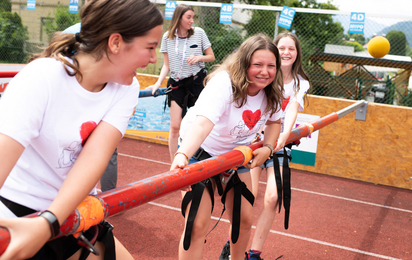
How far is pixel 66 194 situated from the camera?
3.71 ft

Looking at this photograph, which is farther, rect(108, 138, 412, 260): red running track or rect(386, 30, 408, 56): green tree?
rect(386, 30, 408, 56): green tree

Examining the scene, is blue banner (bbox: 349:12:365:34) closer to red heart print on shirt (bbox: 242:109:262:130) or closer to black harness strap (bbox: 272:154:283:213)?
black harness strap (bbox: 272:154:283:213)

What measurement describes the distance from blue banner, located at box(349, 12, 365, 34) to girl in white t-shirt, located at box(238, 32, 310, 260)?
3.39m

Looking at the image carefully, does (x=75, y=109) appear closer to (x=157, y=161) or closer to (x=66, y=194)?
(x=66, y=194)

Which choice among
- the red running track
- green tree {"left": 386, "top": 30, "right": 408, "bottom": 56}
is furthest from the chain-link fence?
green tree {"left": 386, "top": 30, "right": 408, "bottom": 56}

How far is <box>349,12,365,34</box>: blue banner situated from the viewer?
20.8ft

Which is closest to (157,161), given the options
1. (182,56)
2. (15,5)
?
(182,56)

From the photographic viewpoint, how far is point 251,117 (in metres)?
2.41

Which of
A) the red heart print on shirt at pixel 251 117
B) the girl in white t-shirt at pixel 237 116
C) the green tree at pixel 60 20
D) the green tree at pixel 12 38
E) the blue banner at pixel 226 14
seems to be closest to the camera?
the girl in white t-shirt at pixel 237 116

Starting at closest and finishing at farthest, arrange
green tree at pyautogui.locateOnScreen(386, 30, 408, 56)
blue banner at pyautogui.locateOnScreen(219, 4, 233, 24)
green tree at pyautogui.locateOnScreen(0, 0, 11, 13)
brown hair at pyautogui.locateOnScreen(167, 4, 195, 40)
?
brown hair at pyautogui.locateOnScreen(167, 4, 195, 40) < blue banner at pyautogui.locateOnScreen(219, 4, 233, 24) < green tree at pyautogui.locateOnScreen(0, 0, 11, 13) < green tree at pyautogui.locateOnScreen(386, 30, 408, 56)

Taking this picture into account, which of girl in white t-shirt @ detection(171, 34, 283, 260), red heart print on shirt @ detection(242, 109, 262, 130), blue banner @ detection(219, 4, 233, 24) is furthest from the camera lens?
blue banner @ detection(219, 4, 233, 24)

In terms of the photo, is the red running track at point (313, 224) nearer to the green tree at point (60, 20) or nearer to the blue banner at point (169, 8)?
the blue banner at point (169, 8)

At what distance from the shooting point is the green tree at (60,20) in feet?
38.4

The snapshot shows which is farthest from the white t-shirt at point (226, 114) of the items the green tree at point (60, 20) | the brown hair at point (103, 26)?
the green tree at point (60, 20)
